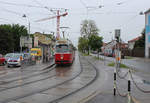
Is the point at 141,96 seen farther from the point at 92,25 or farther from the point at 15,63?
the point at 92,25

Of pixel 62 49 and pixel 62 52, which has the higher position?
→ pixel 62 49

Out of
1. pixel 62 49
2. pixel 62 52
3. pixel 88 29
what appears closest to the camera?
pixel 62 52

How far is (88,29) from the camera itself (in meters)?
68.6

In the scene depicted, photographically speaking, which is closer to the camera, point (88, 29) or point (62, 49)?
point (62, 49)

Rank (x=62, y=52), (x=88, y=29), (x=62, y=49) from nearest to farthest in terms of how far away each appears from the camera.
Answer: (x=62, y=52) < (x=62, y=49) < (x=88, y=29)

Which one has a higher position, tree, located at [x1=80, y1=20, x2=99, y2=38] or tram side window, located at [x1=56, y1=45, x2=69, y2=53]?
tree, located at [x1=80, y1=20, x2=99, y2=38]

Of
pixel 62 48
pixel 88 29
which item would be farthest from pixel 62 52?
pixel 88 29

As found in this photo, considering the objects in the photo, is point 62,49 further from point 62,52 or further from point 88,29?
point 88,29

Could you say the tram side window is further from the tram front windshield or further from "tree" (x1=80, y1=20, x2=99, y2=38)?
"tree" (x1=80, y1=20, x2=99, y2=38)

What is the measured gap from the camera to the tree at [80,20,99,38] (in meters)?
67.4

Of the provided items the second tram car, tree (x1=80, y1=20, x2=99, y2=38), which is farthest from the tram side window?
tree (x1=80, y1=20, x2=99, y2=38)

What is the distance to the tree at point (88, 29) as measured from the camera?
67438 millimetres

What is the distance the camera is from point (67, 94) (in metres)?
7.26

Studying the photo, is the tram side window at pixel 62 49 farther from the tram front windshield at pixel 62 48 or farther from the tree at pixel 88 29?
the tree at pixel 88 29
